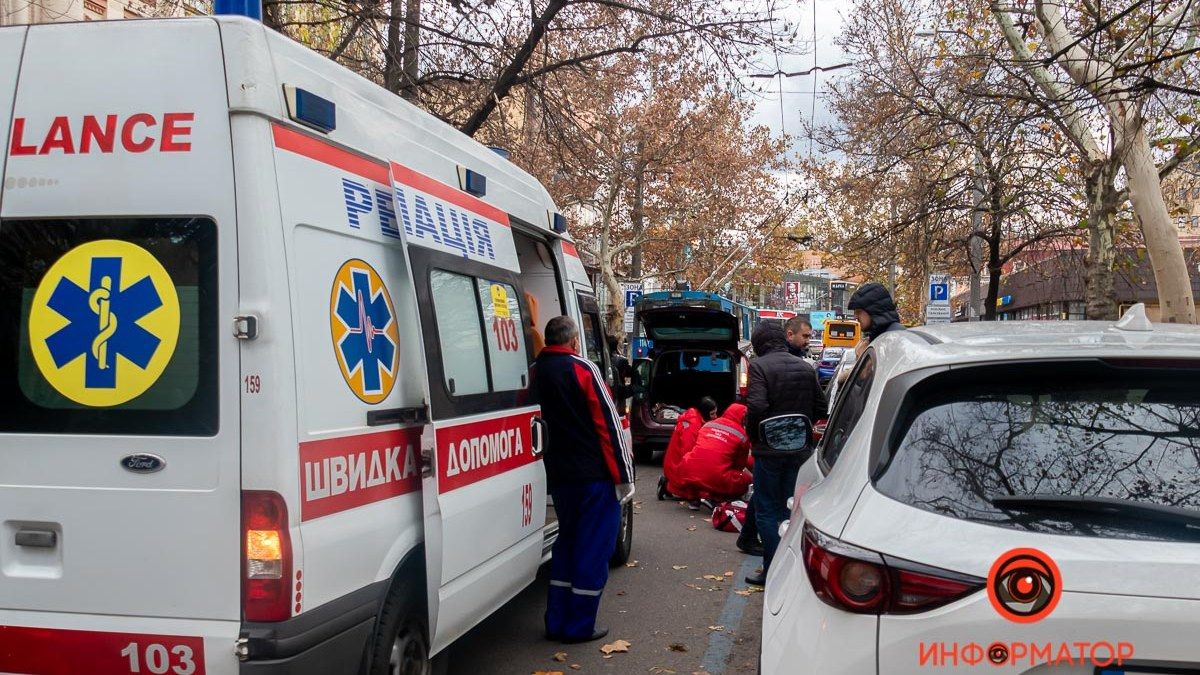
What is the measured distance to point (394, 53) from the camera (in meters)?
11.2

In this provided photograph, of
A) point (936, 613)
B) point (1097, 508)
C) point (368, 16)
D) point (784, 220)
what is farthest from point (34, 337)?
point (784, 220)

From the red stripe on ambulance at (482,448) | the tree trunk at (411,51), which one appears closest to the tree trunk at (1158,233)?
the tree trunk at (411,51)

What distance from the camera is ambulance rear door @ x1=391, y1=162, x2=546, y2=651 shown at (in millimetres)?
4117

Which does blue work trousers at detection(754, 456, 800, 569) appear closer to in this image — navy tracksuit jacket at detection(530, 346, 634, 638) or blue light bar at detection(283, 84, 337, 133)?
navy tracksuit jacket at detection(530, 346, 634, 638)

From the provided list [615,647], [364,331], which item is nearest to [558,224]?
[615,647]

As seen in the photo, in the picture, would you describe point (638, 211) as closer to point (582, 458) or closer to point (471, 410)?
point (582, 458)

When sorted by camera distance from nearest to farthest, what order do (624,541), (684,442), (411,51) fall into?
1. (624,541)
2. (684,442)
3. (411,51)

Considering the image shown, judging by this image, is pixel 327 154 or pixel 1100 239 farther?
pixel 1100 239

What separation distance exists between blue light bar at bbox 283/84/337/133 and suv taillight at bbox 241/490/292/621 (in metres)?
1.30

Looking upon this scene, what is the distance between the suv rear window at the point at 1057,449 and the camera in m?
2.30

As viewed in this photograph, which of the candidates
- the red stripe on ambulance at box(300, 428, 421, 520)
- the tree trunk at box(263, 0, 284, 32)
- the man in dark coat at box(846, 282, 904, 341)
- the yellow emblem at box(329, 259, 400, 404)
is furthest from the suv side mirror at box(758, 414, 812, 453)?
the tree trunk at box(263, 0, 284, 32)

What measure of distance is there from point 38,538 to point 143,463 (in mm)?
468

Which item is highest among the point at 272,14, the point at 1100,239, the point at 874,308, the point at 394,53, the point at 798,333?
the point at 272,14

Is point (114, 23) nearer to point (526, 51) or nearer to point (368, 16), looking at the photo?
point (368, 16)
